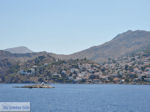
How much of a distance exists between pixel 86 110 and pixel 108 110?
7.34 m

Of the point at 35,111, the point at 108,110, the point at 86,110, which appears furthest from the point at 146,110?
the point at 35,111

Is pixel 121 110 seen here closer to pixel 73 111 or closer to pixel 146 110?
pixel 146 110

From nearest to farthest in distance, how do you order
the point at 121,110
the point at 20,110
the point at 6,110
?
the point at 20,110 → the point at 6,110 → the point at 121,110

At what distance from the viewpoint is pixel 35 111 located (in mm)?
91875

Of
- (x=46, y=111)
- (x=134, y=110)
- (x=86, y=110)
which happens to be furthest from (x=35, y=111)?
(x=134, y=110)

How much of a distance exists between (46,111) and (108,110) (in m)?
20.4

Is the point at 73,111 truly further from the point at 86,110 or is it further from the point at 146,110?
the point at 146,110

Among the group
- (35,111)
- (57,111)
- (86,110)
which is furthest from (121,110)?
(35,111)

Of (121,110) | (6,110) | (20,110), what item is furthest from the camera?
(121,110)

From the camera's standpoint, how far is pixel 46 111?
9250 centimetres

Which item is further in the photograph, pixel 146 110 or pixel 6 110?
pixel 146 110

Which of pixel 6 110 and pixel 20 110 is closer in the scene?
pixel 20 110

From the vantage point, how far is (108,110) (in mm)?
94875

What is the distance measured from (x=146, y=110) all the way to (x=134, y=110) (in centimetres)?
420
